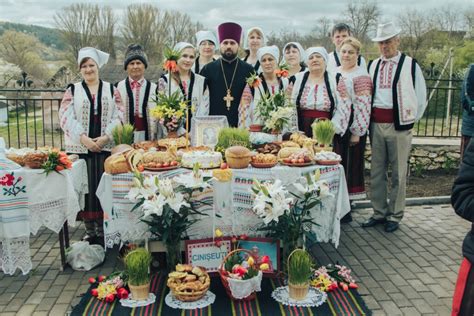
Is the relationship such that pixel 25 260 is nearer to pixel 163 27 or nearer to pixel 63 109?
pixel 63 109

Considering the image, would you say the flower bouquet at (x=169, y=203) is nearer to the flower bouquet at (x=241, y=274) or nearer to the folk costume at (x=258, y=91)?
the flower bouquet at (x=241, y=274)

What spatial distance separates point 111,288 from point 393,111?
361 centimetres

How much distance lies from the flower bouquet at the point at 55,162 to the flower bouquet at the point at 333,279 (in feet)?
8.14

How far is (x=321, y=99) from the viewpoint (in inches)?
212

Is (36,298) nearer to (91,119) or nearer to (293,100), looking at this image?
(91,119)

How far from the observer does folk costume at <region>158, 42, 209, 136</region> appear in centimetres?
548

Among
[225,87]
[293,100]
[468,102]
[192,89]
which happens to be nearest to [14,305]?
[192,89]

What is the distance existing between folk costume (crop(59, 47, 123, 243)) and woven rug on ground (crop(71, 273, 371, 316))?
1331 millimetres

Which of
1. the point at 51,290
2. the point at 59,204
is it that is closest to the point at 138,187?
the point at 59,204

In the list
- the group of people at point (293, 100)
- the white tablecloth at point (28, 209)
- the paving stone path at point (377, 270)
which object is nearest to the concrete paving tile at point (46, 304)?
the paving stone path at point (377, 270)

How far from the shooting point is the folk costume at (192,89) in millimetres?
5480

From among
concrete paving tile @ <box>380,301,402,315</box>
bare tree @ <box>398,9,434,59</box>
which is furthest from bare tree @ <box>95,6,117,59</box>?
concrete paving tile @ <box>380,301,402,315</box>

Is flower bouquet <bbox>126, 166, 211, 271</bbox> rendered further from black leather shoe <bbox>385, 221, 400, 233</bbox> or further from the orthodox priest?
black leather shoe <bbox>385, 221, 400, 233</bbox>

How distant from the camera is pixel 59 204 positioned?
4.37m
